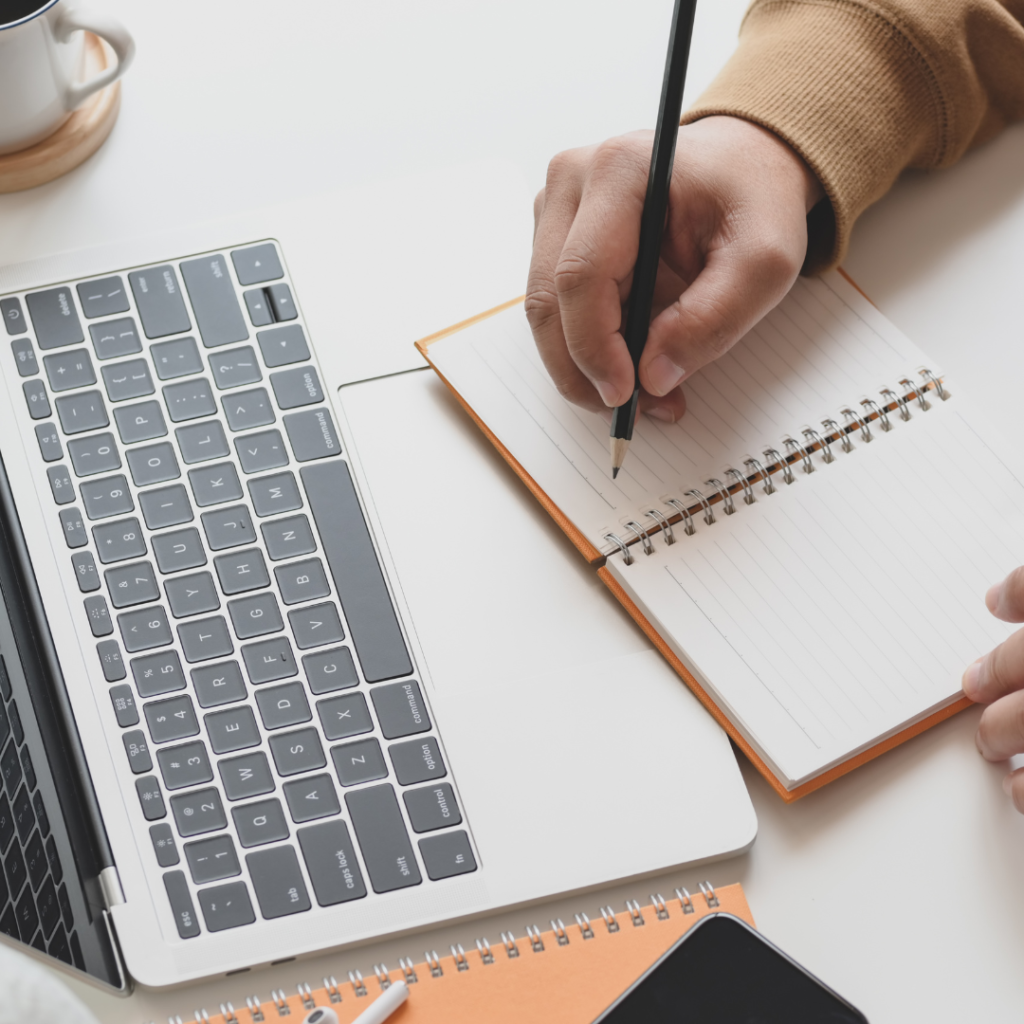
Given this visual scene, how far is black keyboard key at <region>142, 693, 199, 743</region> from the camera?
58 cm

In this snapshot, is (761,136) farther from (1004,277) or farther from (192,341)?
(192,341)

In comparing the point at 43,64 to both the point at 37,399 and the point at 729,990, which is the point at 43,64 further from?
the point at 729,990

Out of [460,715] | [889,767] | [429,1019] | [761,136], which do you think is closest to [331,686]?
[460,715]

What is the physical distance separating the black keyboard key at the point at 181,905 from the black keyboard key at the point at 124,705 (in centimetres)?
9

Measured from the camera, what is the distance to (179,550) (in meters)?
0.63

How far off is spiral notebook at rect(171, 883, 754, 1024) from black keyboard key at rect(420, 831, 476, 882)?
38mm

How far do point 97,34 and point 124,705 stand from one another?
17.1 inches

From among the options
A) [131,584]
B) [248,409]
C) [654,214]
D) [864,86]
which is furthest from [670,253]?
[131,584]

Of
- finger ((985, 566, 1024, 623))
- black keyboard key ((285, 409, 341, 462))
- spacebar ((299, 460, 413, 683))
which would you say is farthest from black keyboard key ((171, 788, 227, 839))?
finger ((985, 566, 1024, 623))

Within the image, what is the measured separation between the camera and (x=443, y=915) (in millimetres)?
547

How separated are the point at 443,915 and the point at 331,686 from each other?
0.14 m

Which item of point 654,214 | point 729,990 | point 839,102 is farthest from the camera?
point 839,102

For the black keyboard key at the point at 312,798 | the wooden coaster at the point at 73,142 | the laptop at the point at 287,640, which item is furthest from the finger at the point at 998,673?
Result: the wooden coaster at the point at 73,142

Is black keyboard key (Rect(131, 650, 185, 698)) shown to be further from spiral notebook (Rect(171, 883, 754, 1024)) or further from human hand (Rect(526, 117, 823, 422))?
human hand (Rect(526, 117, 823, 422))
